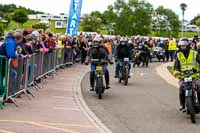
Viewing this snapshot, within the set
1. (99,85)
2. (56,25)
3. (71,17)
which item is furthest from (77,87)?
(56,25)

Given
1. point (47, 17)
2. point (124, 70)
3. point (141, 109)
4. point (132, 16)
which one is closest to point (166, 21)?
point (132, 16)

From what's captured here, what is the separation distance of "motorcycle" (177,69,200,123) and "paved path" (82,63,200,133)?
0.25 metres

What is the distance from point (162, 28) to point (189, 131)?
3141 inches

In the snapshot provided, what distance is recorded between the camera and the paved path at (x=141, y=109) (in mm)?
11526

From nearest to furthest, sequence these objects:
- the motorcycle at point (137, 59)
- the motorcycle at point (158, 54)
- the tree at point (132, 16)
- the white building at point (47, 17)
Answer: the motorcycle at point (137, 59) → the motorcycle at point (158, 54) → the white building at point (47, 17) → the tree at point (132, 16)

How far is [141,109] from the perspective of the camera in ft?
47.3

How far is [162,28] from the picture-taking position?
90.1 meters

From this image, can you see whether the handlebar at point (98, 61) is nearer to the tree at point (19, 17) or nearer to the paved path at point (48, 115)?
the paved path at point (48, 115)

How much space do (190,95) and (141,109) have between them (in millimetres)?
2485

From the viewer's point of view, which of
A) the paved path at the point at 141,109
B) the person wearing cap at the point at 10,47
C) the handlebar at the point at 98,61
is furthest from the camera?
the handlebar at the point at 98,61

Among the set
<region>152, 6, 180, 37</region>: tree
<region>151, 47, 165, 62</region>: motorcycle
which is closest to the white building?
<region>152, 6, 180, 37</region>: tree

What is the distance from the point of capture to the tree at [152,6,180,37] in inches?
3455

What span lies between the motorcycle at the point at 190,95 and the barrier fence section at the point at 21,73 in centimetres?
405

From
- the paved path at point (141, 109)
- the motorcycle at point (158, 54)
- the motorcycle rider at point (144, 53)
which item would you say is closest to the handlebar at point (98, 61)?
the paved path at point (141, 109)
